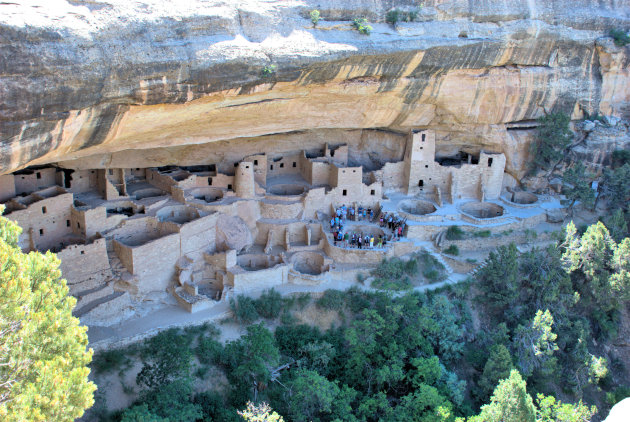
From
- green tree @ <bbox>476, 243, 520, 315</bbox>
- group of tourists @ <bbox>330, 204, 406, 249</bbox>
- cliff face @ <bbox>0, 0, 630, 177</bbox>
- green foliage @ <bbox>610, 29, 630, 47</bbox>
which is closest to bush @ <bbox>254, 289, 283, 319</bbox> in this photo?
group of tourists @ <bbox>330, 204, 406, 249</bbox>

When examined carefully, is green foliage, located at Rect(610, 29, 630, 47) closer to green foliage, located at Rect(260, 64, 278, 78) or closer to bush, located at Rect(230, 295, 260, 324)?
green foliage, located at Rect(260, 64, 278, 78)

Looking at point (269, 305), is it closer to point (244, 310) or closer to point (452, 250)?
point (244, 310)

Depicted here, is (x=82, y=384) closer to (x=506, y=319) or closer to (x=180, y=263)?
(x=180, y=263)

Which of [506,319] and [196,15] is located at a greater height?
[196,15]

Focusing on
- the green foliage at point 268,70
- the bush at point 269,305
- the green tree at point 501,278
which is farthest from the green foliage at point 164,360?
the green tree at point 501,278

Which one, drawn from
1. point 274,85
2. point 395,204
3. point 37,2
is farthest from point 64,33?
point 395,204

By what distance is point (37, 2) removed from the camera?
10.6 meters

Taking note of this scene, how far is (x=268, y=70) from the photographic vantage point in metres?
13.5

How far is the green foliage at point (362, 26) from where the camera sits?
1475 centimetres

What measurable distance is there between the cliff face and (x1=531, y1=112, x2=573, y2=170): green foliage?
14.5 inches

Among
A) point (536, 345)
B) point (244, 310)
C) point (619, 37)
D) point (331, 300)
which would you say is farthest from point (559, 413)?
point (619, 37)

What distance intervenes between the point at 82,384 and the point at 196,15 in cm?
809

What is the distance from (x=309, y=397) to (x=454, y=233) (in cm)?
728

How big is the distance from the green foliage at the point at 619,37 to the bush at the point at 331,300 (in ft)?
38.0
